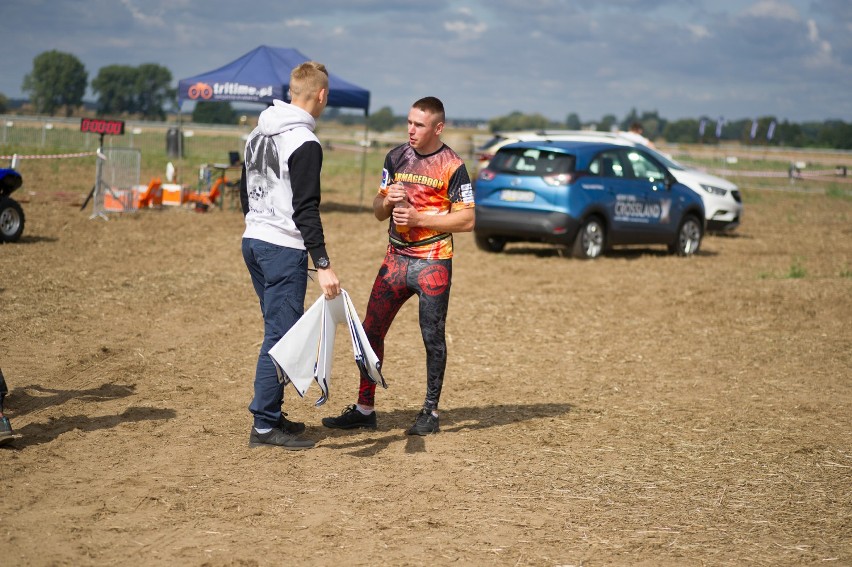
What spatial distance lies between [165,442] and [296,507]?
4.70 ft

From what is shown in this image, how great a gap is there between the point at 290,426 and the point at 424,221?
1.55 meters

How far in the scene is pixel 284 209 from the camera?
5570 mm

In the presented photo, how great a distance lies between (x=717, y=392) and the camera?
8062mm

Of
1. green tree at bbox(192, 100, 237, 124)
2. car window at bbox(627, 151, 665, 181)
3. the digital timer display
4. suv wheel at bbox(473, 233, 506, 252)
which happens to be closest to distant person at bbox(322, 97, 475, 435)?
suv wheel at bbox(473, 233, 506, 252)

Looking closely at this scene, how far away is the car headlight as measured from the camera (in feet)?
66.1

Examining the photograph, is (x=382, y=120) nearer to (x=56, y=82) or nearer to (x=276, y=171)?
(x=56, y=82)

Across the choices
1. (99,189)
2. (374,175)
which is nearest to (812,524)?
(99,189)

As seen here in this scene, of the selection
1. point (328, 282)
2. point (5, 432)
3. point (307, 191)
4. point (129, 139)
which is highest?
point (129, 139)

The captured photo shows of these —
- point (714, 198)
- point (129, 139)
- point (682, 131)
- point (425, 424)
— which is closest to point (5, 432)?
point (425, 424)

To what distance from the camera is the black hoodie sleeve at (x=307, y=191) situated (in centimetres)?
542

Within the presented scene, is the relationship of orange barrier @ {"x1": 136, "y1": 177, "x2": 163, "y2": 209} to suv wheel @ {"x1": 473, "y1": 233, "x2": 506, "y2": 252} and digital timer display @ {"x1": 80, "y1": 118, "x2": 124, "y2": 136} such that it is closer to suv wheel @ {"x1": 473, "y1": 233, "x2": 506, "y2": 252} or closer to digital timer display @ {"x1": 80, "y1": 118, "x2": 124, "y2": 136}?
Answer: digital timer display @ {"x1": 80, "y1": 118, "x2": 124, "y2": 136}

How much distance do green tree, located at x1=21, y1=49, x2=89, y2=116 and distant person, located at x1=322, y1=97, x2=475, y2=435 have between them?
65905 millimetres

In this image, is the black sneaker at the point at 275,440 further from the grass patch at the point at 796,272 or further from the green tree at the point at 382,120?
the green tree at the point at 382,120

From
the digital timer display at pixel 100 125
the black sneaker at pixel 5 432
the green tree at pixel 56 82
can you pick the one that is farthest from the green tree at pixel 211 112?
the green tree at pixel 56 82
